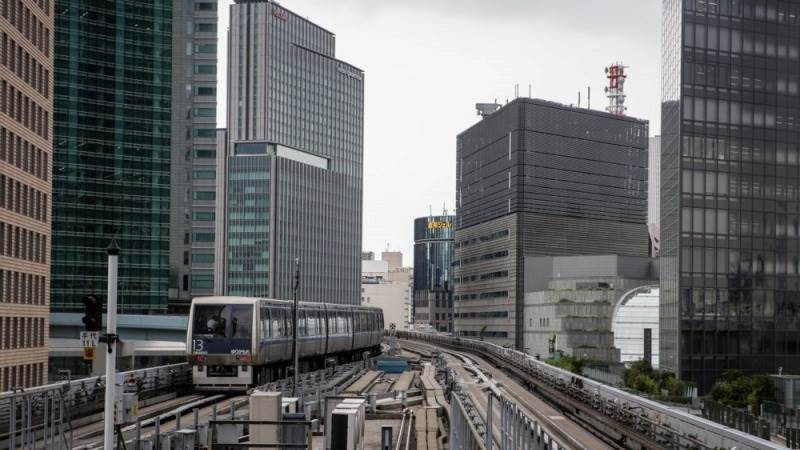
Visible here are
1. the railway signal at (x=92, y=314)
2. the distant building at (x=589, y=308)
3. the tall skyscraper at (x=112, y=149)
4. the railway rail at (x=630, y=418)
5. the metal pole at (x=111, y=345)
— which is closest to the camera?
the railway signal at (x=92, y=314)

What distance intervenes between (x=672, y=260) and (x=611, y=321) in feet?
168

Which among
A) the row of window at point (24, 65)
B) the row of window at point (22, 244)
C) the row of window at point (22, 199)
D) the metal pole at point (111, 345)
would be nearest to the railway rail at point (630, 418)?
the metal pole at point (111, 345)

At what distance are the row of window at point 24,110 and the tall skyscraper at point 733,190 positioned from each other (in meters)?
56.9

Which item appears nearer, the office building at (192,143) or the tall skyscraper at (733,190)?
the tall skyscraper at (733,190)

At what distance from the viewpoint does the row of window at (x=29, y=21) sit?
67.9 m

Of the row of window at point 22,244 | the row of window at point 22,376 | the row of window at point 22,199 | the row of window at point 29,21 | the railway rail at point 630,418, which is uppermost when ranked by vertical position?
the row of window at point 29,21

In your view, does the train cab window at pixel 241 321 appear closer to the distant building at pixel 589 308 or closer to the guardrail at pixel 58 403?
the guardrail at pixel 58 403

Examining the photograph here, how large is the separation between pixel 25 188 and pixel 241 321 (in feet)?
116

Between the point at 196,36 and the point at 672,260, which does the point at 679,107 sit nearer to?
the point at 672,260

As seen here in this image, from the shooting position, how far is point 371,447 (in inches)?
1246

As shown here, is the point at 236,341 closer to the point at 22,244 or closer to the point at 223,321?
the point at 223,321

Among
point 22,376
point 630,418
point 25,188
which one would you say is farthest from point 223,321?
point 25,188

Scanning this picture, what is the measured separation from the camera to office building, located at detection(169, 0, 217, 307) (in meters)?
154

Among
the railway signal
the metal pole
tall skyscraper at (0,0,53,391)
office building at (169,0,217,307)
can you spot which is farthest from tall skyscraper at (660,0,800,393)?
the railway signal
